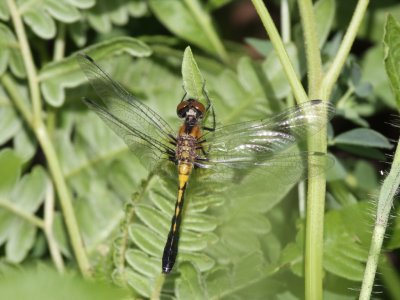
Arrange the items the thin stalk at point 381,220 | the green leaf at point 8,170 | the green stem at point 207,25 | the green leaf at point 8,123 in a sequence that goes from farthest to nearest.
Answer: the green stem at point 207,25 → the green leaf at point 8,123 → the green leaf at point 8,170 → the thin stalk at point 381,220

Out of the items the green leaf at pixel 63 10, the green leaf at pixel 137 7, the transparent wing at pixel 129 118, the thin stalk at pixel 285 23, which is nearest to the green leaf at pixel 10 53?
the green leaf at pixel 63 10

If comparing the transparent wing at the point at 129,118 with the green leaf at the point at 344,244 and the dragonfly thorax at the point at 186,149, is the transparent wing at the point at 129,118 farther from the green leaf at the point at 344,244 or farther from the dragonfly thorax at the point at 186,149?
the green leaf at the point at 344,244

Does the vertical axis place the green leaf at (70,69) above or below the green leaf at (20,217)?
above

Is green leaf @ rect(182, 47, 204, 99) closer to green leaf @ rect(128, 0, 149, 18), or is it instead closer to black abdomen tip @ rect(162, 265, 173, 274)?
black abdomen tip @ rect(162, 265, 173, 274)

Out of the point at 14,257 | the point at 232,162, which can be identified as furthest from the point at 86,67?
the point at 14,257

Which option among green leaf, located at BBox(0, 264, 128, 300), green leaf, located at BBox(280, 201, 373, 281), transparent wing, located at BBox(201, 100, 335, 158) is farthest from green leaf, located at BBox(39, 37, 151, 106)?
green leaf, located at BBox(0, 264, 128, 300)

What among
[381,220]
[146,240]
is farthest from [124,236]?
[381,220]
